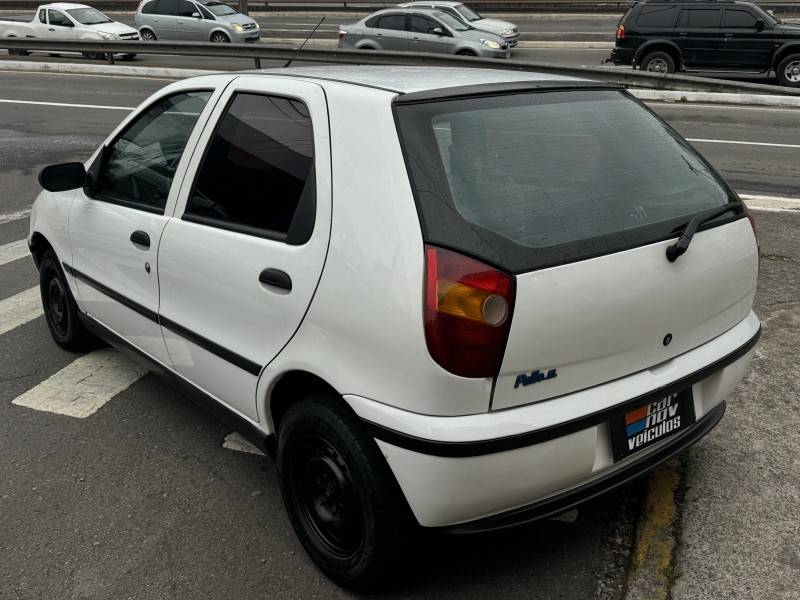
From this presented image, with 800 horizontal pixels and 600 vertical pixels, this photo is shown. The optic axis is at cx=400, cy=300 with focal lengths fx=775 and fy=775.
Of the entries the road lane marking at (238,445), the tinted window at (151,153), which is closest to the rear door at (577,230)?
the tinted window at (151,153)

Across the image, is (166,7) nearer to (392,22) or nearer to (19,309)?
(392,22)

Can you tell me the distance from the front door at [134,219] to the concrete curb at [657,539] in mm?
2136

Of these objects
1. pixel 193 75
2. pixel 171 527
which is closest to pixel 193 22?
pixel 193 75

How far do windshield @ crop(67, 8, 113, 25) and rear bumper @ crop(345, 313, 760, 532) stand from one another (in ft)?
82.8

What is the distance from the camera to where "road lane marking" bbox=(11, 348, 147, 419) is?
4094 millimetres

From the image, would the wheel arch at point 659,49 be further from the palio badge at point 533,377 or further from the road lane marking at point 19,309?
the palio badge at point 533,377

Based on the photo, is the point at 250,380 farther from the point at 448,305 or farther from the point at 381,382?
the point at 448,305

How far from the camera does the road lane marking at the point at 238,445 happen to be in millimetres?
3633

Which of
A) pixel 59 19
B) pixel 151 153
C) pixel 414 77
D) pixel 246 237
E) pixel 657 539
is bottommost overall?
pixel 657 539

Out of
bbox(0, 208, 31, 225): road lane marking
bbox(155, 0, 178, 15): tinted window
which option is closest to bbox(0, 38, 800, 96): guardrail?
bbox(155, 0, 178, 15): tinted window

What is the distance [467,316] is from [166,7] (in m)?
26.1

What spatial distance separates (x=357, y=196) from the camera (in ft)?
8.03

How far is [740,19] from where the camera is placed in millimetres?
17016

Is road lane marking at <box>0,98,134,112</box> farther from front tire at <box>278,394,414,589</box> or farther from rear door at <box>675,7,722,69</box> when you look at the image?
front tire at <box>278,394,414,589</box>
